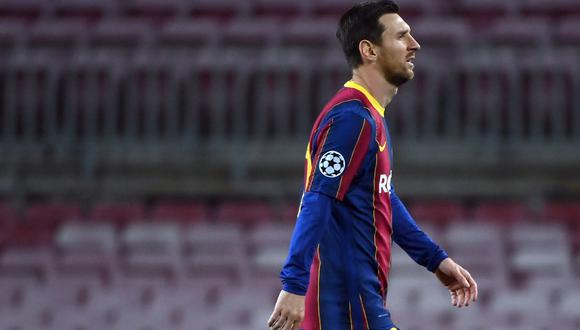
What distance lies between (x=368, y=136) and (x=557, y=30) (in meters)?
7.80

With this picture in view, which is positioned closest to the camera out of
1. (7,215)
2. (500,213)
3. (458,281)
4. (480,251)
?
(458,281)

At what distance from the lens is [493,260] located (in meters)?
8.82

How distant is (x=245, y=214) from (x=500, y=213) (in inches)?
93.7

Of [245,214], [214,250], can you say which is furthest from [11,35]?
[214,250]

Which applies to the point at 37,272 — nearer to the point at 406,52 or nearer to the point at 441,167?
the point at 441,167

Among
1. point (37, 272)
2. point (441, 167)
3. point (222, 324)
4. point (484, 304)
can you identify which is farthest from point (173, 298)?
point (441, 167)

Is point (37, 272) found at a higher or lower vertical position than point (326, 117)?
Result: lower

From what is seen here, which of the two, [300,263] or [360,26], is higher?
[360,26]

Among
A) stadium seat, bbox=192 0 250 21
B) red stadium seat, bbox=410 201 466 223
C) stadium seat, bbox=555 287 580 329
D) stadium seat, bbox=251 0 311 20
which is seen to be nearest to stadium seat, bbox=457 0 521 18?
stadium seat, bbox=251 0 311 20

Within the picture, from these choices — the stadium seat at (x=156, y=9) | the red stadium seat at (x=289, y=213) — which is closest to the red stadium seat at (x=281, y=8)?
the stadium seat at (x=156, y=9)

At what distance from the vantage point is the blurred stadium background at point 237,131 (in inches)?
371

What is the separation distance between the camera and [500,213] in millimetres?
9570

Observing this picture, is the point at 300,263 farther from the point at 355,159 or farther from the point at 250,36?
the point at 250,36

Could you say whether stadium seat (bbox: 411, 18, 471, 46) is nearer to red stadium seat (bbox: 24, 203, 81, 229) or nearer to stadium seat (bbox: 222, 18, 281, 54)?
stadium seat (bbox: 222, 18, 281, 54)
